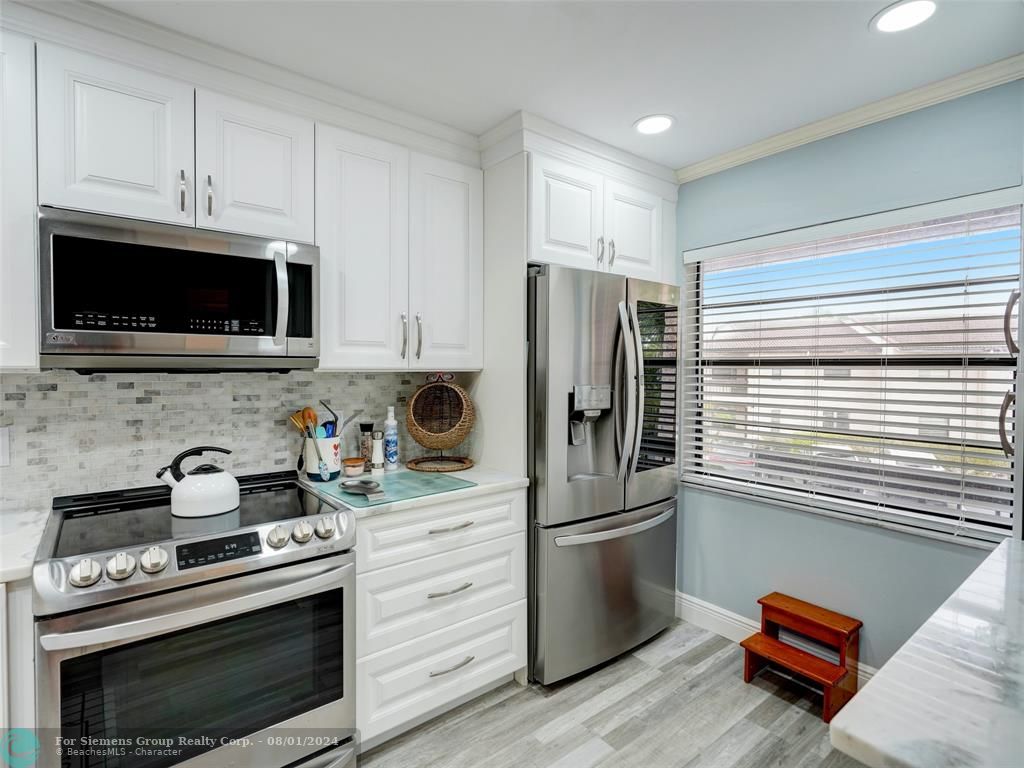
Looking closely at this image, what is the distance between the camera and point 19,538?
1494mm

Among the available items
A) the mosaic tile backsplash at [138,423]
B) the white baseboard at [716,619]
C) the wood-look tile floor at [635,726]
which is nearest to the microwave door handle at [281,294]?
the mosaic tile backsplash at [138,423]

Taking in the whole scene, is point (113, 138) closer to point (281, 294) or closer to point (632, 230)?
point (281, 294)

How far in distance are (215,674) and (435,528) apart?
80cm

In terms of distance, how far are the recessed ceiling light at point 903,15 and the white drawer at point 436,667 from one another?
2412mm

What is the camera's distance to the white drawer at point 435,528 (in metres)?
1.86

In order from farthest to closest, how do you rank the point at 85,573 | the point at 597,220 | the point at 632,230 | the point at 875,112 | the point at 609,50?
the point at 632,230 → the point at 597,220 → the point at 875,112 → the point at 609,50 → the point at 85,573

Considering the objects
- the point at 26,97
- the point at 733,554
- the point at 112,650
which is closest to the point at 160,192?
the point at 26,97

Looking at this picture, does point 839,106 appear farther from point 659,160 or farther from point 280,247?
point 280,247

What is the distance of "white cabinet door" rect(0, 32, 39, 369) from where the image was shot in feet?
4.88

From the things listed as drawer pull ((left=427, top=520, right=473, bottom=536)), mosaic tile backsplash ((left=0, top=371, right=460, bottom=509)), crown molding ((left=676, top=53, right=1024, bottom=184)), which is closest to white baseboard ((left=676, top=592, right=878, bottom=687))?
drawer pull ((left=427, top=520, right=473, bottom=536))

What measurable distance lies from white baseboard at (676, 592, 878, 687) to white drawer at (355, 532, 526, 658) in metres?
1.14

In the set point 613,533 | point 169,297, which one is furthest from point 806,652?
point 169,297

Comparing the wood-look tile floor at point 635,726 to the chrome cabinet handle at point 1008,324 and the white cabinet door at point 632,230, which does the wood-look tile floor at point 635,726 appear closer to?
the chrome cabinet handle at point 1008,324

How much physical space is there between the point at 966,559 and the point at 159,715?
8.97 feet
